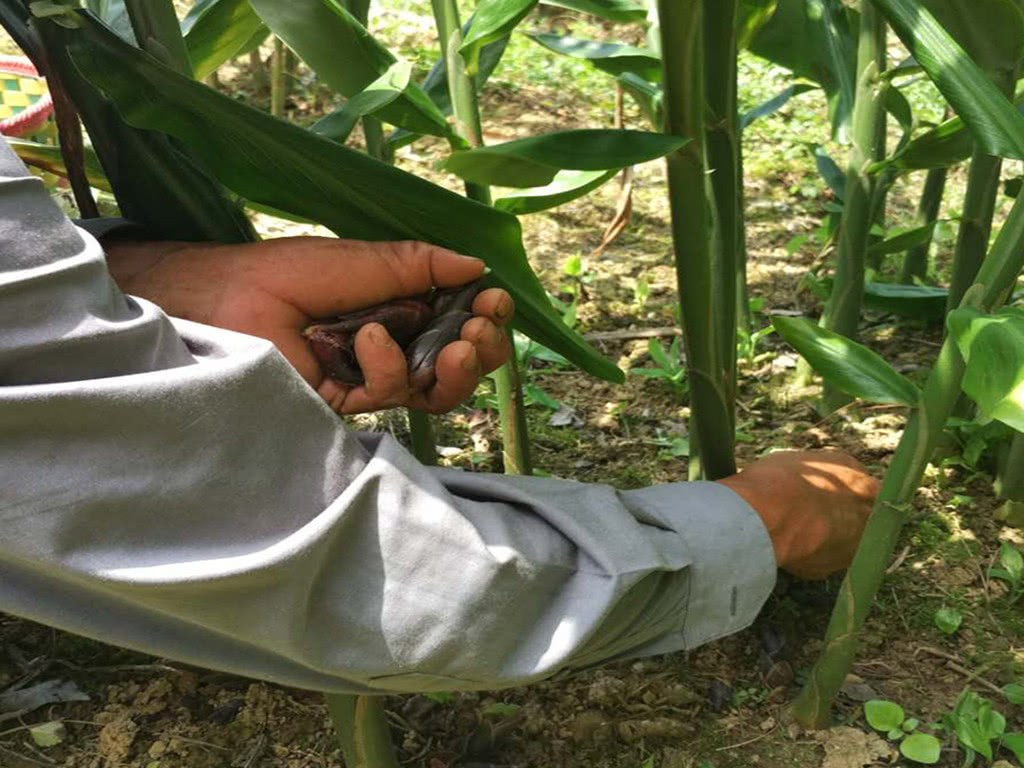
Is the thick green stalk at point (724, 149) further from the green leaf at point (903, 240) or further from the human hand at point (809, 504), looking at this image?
the green leaf at point (903, 240)

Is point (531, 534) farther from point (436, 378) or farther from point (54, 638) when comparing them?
point (54, 638)

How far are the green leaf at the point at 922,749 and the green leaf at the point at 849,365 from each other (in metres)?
0.29

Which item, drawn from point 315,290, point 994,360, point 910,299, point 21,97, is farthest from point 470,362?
point 21,97

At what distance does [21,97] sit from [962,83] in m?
1.33

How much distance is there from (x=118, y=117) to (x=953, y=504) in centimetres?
82

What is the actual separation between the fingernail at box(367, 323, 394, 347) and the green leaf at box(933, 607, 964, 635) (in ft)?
1.78

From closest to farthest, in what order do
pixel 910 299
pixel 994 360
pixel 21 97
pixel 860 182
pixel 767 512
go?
1. pixel 994 360
2. pixel 767 512
3. pixel 860 182
4. pixel 910 299
5. pixel 21 97

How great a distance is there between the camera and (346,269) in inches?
29.6

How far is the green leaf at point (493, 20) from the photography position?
0.78 meters

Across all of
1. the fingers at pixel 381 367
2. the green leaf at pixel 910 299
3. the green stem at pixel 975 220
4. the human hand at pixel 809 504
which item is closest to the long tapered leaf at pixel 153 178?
the fingers at pixel 381 367

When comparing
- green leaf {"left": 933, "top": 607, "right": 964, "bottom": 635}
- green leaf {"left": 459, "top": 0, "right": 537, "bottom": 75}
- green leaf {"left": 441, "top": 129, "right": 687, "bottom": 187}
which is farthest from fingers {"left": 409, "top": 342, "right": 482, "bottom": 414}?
green leaf {"left": 933, "top": 607, "right": 964, "bottom": 635}

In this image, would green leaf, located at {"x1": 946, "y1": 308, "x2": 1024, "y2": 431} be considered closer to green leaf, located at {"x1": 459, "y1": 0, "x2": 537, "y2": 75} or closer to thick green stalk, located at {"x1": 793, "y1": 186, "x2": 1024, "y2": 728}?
thick green stalk, located at {"x1": 793, "y1": 186, "x2": 1024, "y2": 728}

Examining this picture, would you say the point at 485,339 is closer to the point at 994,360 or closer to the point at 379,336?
the point at 379,336

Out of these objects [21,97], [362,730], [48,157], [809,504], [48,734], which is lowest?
[48,734]
